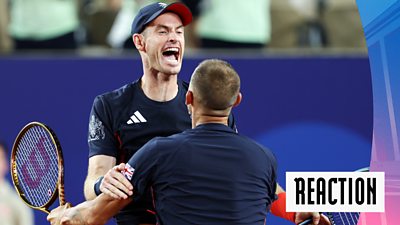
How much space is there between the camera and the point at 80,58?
6332mm

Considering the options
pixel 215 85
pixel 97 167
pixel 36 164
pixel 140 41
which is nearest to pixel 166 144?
pixel 215 85

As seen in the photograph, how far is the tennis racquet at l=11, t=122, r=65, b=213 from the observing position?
4.72 m

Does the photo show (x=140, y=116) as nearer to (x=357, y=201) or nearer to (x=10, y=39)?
(x=357, y=201)

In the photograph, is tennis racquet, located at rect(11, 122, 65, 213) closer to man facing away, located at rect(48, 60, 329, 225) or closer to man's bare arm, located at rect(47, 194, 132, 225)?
man's bare arm, located at rect(47, 194, 132, 225)

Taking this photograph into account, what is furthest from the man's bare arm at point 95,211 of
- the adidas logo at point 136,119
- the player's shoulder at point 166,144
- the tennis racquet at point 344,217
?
the tennis racquet at point 344,217

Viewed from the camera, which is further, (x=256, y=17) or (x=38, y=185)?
(x=256, y=17)

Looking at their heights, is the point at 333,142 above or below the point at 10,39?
below

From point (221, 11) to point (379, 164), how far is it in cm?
196

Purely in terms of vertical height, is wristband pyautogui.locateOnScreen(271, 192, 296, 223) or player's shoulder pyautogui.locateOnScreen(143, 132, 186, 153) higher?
player's shoulder pyautogui.locateOnScreen(143, 132, 186, 153)

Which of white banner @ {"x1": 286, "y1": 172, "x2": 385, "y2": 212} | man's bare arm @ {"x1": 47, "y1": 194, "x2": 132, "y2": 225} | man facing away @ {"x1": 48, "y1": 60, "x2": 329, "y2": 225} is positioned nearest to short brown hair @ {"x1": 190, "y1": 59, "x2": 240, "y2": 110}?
man facing away @ {"x1": 48, "y1": 60, "x2": 329, "y2": 225}

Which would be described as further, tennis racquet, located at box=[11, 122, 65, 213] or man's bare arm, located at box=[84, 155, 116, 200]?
tennis racquet, located at box=[11, 122, 65, 213]

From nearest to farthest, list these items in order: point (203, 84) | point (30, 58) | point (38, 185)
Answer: point (203, 84) → point (38, 185) → point (30, 58)

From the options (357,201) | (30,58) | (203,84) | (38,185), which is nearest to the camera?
(203,84)

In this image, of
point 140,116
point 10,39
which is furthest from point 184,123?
point 10,39
